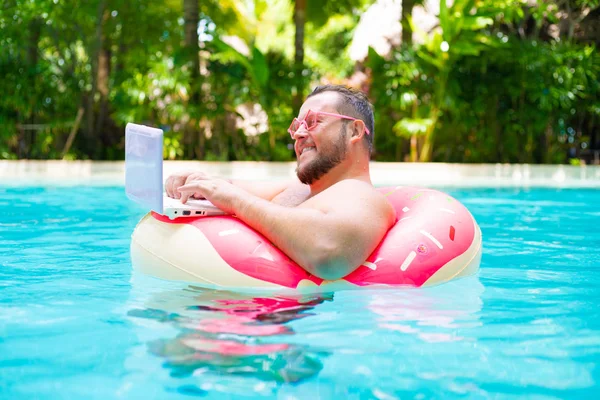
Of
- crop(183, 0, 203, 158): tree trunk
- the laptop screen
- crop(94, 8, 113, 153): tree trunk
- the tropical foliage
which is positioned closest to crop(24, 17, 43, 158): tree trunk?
the tropical foliage

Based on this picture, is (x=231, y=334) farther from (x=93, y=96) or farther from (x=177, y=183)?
(x=93, y=96)

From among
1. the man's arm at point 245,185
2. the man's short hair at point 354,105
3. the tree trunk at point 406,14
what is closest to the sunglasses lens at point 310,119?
the man's short hair at point 354,105

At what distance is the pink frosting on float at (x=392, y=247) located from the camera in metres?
3.53

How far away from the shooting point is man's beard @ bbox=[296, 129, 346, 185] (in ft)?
12.2

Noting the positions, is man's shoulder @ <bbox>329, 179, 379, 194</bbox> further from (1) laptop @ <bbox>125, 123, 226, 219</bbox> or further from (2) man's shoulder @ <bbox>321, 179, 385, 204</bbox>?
(1) laptop @ <bbox>125, 123, 226, 219</bbox>

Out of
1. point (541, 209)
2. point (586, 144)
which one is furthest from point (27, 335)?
point (586, 144)

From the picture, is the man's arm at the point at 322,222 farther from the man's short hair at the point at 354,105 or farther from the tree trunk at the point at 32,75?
the tree trunk at the point at 32,75

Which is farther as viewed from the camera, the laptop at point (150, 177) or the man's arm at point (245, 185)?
the man's arm at point (245, 185)

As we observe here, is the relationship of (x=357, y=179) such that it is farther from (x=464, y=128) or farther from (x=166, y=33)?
(x=166, y=33)

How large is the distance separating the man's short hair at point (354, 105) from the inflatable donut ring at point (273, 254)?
0.52 meters

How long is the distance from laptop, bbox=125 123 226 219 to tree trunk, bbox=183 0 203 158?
979 centimetres

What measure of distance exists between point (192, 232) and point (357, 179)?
820mm

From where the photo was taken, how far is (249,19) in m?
25.5

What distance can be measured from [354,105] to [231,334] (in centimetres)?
141
